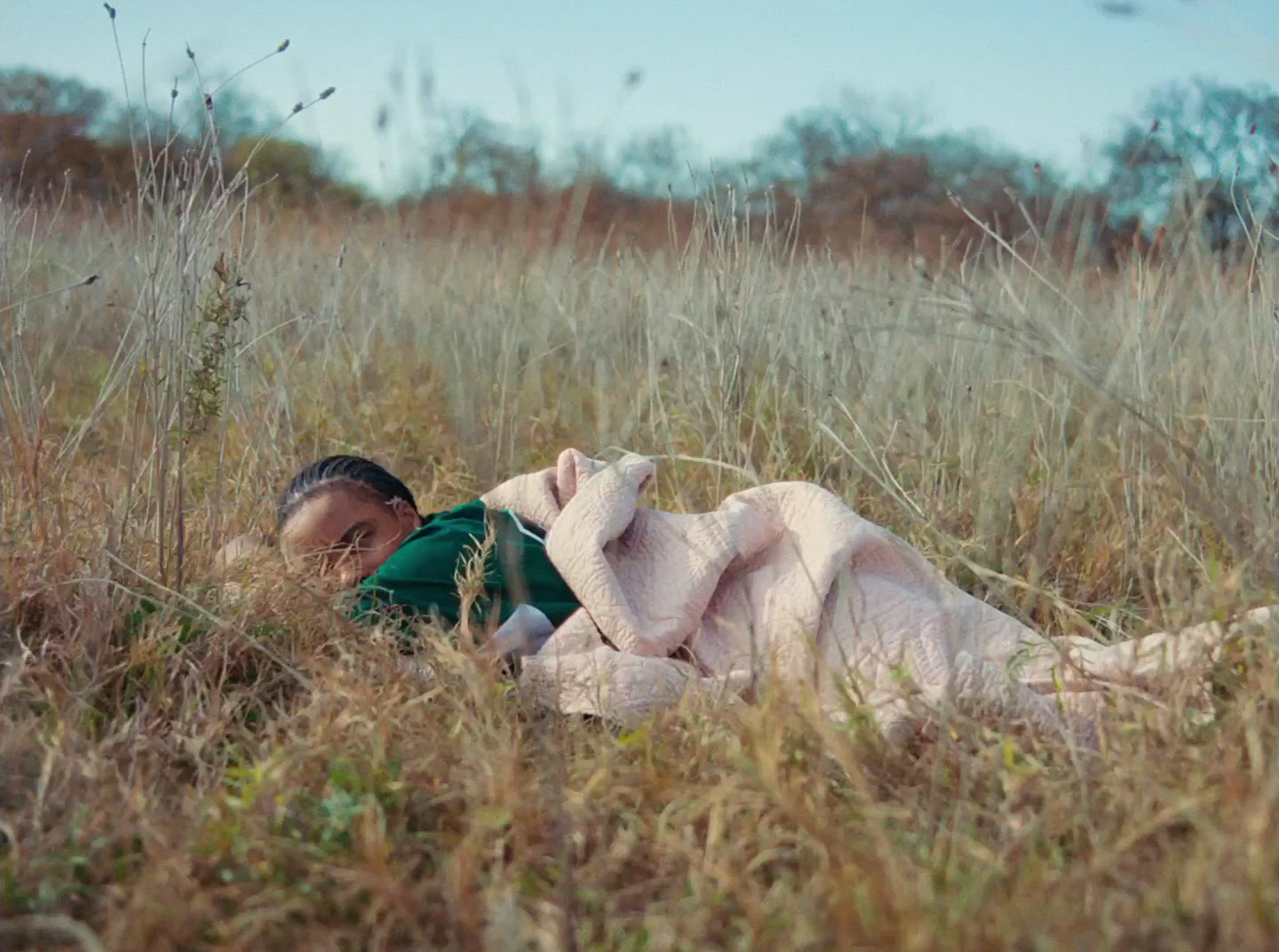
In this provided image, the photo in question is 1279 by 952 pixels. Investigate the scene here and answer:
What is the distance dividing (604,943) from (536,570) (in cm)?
104

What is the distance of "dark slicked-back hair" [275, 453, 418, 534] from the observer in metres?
2.35

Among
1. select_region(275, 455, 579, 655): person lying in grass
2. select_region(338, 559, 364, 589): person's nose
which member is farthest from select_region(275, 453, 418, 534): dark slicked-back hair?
select_region(338, 559, 364, 589): person's nose

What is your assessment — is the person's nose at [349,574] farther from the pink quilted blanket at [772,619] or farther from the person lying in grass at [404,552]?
the pink quilted blanket at [772,619]

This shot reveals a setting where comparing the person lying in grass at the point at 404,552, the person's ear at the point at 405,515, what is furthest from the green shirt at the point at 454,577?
the person's ear at the point at 405,515

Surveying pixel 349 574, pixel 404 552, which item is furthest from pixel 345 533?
pixel 404 552

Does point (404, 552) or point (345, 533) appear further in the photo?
point (345, 533)

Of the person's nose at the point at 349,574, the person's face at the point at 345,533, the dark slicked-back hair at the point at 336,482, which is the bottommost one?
the person's nose at the point at 349,574

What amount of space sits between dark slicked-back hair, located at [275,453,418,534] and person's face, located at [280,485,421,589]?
0.02 metres

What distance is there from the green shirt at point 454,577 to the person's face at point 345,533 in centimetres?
9

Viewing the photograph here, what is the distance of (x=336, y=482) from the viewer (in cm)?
236

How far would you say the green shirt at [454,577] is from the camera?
2.07 m

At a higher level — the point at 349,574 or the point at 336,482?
the point at 336,482

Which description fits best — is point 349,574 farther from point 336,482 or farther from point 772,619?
point 772,619

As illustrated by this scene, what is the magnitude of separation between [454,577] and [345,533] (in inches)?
13.7
